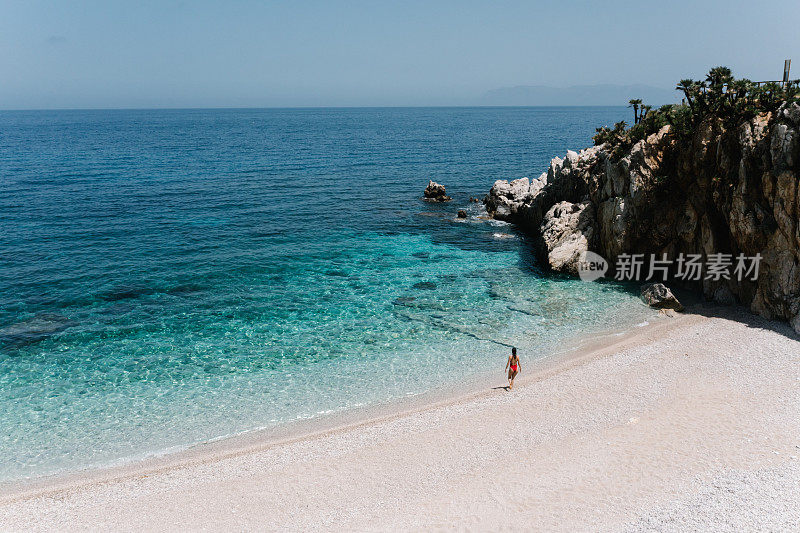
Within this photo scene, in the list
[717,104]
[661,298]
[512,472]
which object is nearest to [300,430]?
[512,472]

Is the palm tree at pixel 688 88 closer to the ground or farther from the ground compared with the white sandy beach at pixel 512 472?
farther from the ground

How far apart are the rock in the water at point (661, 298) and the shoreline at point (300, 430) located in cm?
521

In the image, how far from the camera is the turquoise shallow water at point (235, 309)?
2230 cm

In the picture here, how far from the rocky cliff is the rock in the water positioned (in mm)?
2809

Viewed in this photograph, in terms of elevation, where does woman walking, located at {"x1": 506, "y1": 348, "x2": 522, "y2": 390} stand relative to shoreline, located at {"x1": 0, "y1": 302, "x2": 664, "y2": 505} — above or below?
above

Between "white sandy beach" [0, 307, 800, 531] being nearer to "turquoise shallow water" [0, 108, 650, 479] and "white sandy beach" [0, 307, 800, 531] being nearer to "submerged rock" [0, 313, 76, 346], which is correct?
"turquoise shallow water" [0, 108, 650, 479]

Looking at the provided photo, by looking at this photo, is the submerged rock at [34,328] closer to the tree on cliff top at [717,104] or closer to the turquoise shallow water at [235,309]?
the turquoise shallow water at [235,309]

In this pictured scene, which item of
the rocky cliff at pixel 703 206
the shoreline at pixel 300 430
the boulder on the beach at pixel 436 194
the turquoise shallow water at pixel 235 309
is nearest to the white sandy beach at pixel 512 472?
the shoreline at pixel 300 430

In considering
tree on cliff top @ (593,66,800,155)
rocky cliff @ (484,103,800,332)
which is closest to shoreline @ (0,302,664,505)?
rocky cliff @ (484,103,800,332)

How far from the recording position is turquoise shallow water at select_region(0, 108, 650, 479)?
878 inches

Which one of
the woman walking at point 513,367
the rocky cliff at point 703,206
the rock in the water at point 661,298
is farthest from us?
the rock in the water at point 661,298

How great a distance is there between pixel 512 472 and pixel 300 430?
9.32m

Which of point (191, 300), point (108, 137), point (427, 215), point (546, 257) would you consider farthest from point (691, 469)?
point (108, 137)
